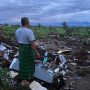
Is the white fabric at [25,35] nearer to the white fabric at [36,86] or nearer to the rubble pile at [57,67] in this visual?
the rubble pile at [57,67]

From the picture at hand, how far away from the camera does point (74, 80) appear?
10.3 meters

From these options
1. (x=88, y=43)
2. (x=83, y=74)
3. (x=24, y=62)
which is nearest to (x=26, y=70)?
(x=24, y=62)

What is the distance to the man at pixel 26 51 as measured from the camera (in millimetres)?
8626

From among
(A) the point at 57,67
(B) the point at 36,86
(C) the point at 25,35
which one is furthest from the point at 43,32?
(B) the point at 36,86

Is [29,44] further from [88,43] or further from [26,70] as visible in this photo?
[88,43]

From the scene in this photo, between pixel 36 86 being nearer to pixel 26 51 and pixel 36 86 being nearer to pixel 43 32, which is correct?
pixel 26 51

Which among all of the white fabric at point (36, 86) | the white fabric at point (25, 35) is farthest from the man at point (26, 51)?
the white fabric at point (36, 86)

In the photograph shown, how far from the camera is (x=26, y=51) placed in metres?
8.80

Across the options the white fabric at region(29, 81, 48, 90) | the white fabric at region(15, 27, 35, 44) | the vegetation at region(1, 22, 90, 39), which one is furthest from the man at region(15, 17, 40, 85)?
the vegetation at region(1, 22, 90, 39)

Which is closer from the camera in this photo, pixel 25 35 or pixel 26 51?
pixel 25 35

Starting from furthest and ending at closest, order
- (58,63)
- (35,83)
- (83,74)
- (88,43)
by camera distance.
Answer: (88,43)
(58,63)
(83,74)
(35,83)

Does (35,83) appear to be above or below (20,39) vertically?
below

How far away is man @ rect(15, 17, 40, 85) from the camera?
A: 8626 millimetres

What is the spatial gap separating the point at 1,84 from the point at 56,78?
1.62 meters
